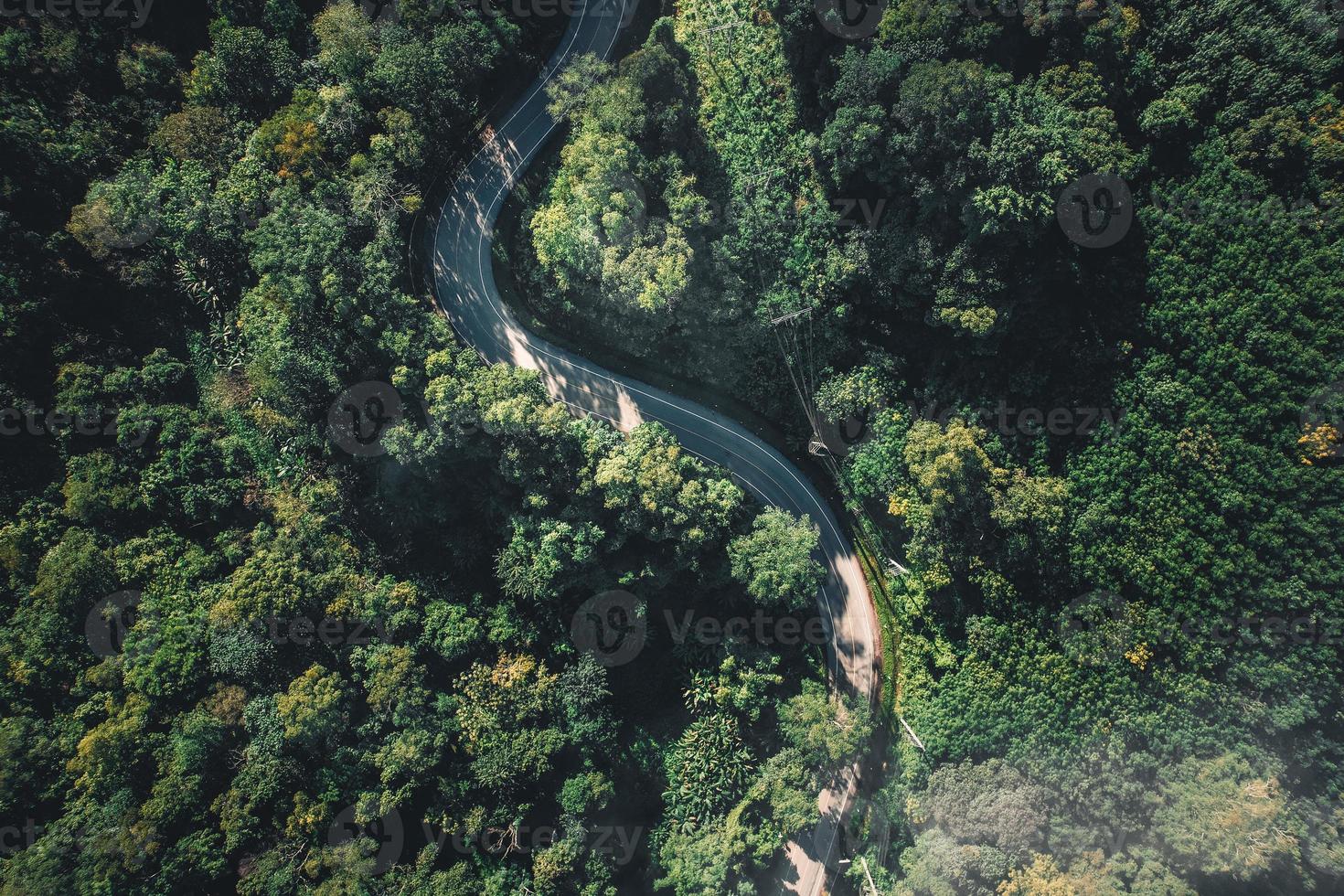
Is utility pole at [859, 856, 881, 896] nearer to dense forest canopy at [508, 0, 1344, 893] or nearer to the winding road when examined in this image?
dense forest canopy at [508, 0, 1344, 893]

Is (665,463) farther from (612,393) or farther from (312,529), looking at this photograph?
(312,529)

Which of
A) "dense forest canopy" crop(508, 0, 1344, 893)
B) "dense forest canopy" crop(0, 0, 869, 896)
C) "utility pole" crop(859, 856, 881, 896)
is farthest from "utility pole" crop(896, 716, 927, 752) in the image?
"utility pole" crop(859, 856, 881, 896)

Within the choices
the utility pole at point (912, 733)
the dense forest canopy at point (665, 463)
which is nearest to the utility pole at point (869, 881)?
the dense forest canopy at point (665, 463)

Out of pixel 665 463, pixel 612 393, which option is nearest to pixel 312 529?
pixel 612 393

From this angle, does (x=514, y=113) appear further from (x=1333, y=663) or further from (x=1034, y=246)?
(x=1333, y=663)

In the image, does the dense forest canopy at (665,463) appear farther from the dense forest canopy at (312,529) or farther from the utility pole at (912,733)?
the utility pole at (912,733)
